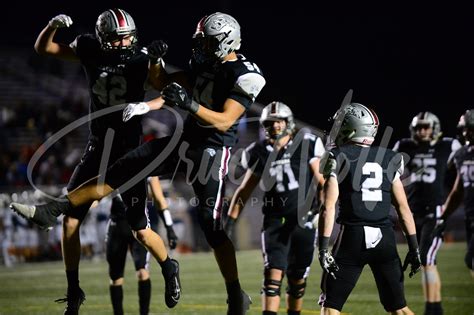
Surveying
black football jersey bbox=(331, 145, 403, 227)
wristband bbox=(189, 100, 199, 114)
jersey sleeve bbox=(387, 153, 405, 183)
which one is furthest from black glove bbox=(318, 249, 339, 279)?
wristband bbox=(189, 100, 199, 114)

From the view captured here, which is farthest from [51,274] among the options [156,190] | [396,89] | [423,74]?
[423,74]

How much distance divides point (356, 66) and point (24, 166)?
13.6 meters

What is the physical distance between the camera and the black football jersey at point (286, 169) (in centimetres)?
753

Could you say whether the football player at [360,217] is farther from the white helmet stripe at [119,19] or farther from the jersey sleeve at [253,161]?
the jersey sleeve at [253,161]

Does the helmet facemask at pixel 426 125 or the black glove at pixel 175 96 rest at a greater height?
the black glove at pixel 175 96

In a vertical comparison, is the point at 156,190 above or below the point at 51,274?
A: above

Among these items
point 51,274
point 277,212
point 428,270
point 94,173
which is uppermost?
point 94,173

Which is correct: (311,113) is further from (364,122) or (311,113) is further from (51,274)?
(364,122)

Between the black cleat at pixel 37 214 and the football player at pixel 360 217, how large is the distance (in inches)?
72.7

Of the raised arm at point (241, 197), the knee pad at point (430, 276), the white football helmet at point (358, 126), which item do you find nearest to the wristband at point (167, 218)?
the raised arm at point (241, 197)

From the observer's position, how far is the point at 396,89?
80.5ft

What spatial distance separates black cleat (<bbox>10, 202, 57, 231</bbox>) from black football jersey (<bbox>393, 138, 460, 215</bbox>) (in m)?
4.13

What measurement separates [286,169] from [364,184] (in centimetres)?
233

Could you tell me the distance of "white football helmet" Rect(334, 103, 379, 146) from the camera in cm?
538
